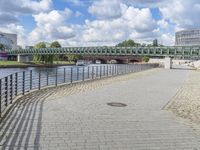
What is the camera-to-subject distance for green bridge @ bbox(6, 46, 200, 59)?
81.2 meters

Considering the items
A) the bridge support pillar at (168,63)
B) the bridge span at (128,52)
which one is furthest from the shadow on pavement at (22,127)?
the bridge span at (128,52)

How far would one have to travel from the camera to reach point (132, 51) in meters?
98.8

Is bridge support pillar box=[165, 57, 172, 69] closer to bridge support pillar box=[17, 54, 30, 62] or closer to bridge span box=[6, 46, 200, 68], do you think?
bridge span box=[6, 46, 200, 68]

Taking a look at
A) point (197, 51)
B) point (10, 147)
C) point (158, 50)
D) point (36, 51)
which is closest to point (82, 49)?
point (36, 51)

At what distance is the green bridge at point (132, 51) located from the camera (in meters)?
81.2

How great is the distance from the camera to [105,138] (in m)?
6.98

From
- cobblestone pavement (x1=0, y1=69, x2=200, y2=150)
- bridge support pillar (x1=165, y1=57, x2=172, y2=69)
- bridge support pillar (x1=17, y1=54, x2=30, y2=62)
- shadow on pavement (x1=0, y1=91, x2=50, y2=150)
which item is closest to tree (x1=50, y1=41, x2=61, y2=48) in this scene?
bridge support pillar (x1=17, y1=54, x2=30, y2=62)

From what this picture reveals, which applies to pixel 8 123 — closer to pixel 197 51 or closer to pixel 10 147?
pixel 10 147

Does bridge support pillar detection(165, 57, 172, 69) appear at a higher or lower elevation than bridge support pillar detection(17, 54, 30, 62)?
lower

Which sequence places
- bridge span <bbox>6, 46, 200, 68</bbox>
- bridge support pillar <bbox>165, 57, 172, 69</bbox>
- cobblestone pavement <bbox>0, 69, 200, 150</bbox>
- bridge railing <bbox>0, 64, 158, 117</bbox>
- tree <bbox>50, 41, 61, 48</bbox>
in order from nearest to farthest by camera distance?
1. cobblestone pavement <bbox>0, 69, 200, 150</bbox>
2. bridge railing <bbox>0, 64, 158, 117</bbox>
3. bridge support pillar <bbox>165, 57, 172, 69</bbox>
4. bridge span <bbox>6, 46, 200, 68</bbox>
5. tree <bbox>50, 41, 61, 48</bbox>

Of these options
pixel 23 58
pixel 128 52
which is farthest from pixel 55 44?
pixel 128 52

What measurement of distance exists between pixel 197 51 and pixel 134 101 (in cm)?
7177

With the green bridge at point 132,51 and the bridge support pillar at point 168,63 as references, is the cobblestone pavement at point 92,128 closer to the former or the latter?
the bridge support pillar at point 168,63

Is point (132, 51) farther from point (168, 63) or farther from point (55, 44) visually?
point (55, 44)
